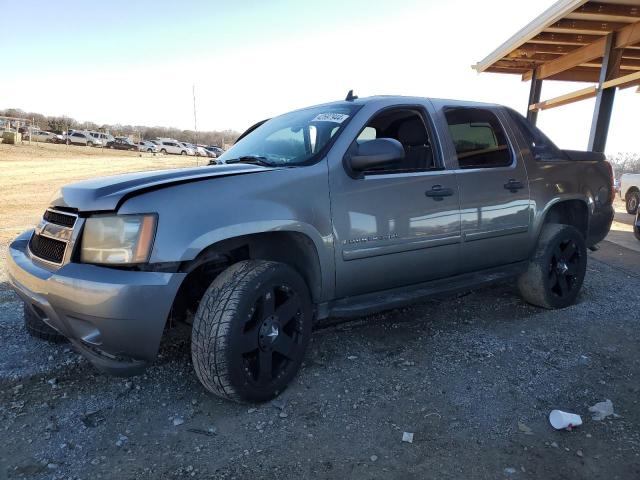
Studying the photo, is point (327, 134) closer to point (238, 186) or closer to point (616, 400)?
point (238, 186)

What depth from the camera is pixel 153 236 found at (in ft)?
7.33

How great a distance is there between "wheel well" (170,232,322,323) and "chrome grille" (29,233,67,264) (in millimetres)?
636

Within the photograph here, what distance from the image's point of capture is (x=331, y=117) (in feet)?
10.6

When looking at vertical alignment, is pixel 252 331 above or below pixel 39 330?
above

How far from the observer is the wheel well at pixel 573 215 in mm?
4426

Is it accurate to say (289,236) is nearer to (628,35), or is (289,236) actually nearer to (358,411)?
(358,411)

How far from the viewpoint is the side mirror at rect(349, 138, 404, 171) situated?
2.86 metres

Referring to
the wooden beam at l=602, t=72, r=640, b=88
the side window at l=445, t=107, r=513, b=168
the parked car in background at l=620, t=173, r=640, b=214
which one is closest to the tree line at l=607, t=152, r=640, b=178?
the parked car in background at l=620, t=173, r=640, b=214

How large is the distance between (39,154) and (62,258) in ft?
107

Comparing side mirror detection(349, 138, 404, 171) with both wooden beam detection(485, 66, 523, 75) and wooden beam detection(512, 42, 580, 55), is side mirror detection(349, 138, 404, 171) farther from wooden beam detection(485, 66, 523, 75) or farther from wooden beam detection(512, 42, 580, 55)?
wooden beam detection(485, 66, 523, 75)

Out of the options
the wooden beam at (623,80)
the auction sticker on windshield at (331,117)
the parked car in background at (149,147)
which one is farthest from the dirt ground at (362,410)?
the parked car in background at (149,147)

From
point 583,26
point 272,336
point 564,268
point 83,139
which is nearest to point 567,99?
point 583,26

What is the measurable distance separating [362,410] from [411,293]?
965 millimetres

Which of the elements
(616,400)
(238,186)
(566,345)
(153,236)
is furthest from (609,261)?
(153,236)
